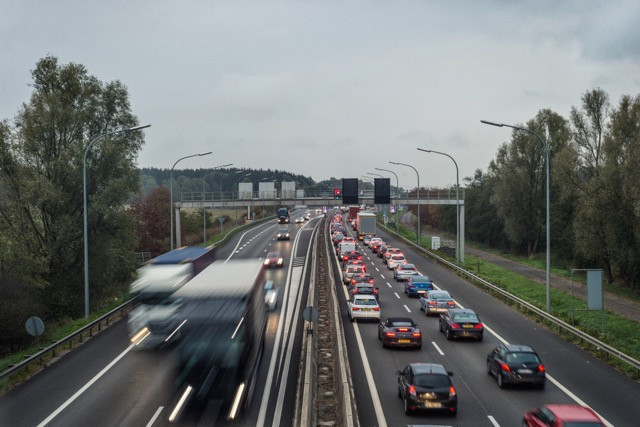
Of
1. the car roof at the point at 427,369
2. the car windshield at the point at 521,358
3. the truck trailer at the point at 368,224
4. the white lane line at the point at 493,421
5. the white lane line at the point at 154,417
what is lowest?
the white lane line at the point at 493,421

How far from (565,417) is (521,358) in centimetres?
624

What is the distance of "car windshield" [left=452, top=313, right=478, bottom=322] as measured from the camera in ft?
86.6

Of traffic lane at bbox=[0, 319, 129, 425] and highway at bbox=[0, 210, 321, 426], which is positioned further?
traffic lane at bbox=[0, 319, 129, 425]

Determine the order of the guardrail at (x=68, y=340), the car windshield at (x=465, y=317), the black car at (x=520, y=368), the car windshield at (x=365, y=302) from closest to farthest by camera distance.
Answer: the black car at (x=520, y=368) → the guardrail at (x=68, y=340) → the car windshield at (x=465, y=317) → the car windshield at (x=365, y=302)

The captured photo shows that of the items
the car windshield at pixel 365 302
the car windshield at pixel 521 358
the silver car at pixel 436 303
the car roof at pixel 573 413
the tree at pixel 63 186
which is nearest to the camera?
the car roof at pixel 573 413

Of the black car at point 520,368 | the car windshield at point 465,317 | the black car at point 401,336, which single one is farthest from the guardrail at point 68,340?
the car windshield at point 465,317

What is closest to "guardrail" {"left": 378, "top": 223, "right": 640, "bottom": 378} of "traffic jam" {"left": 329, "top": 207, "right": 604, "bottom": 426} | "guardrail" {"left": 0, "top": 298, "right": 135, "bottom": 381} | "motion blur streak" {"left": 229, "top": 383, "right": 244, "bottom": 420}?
"traffic jam" {"left": 329, "top": 207, "right": 604, "bottom": 426}

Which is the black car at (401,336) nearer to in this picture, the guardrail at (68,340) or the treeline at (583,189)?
the guardrail at (68,340)

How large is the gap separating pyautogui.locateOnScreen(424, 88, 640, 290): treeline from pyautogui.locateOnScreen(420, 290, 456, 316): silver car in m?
17.2

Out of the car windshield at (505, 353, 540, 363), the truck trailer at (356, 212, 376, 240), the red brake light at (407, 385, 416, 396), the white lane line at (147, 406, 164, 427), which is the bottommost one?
the white lane line at (147, 406, 164, 427)

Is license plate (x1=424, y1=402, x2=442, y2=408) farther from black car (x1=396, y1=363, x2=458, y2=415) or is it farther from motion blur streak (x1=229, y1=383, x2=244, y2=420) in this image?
motion blur streak (x1=229, y1=383, x2=244, y2=420)

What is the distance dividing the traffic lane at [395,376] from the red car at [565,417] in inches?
92.6

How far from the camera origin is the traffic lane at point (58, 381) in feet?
55.6

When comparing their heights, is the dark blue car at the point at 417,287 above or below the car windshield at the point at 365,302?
below
